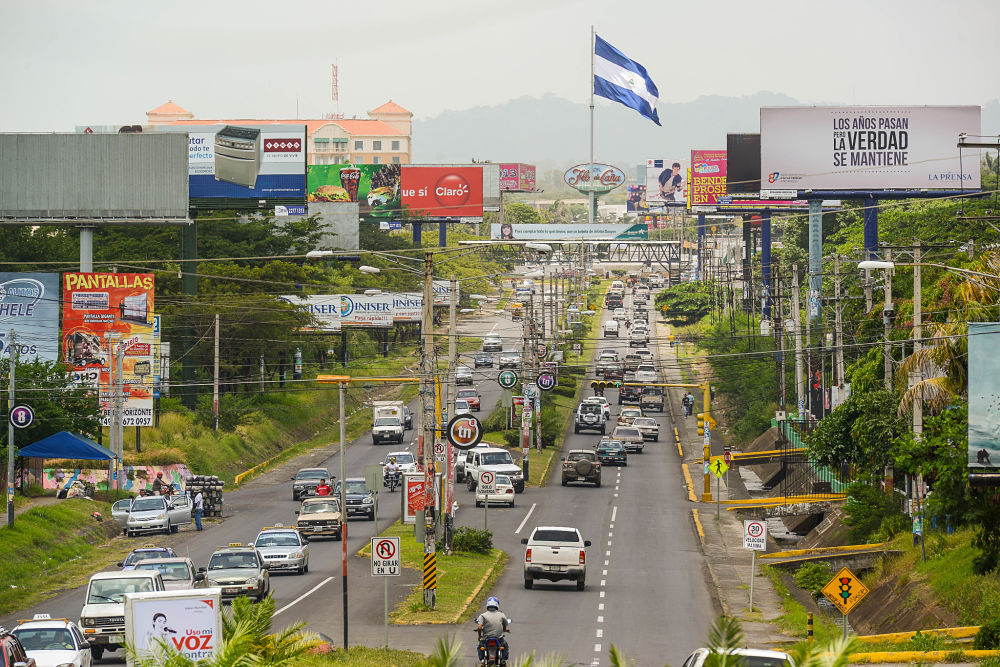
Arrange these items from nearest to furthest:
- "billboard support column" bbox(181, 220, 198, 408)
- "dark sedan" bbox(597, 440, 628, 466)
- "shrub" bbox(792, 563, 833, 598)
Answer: "shrub" bbox(792, 563, 833, 598) → "dark sedan" bbox(597, 440, 628, 466) → "billboard support column" bbox(181, 220, 198, 408)

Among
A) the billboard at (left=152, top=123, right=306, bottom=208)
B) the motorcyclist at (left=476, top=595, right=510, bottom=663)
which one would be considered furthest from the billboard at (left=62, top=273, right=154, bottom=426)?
the motorcyclist at (left=476, top=595, right=510, bottom=663)

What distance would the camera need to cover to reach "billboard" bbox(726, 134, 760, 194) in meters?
87.1

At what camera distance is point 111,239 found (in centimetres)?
8938

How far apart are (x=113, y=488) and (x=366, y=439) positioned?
2590cm

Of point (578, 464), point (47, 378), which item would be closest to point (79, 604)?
point (47, 378)

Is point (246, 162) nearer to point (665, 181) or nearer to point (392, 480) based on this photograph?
point (392, 480)

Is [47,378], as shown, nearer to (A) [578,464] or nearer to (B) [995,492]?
(A) [578,464]

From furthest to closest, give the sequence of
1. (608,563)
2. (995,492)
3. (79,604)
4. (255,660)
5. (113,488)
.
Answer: (113,488)
(608,563)
(79,604)
(995,492)
(255,660)

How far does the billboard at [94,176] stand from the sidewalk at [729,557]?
28.5 m

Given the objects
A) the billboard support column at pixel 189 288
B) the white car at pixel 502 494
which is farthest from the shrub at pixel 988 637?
the billboard support column at pixel 189 288

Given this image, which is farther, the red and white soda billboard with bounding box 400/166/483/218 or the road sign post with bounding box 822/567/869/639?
the red and white soda billboard with bounding box 400/166/483/218

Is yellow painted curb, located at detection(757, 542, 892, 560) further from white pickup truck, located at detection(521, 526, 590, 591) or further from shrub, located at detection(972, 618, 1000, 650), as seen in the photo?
shrub, located at detection(972, 618, 1000, 650)

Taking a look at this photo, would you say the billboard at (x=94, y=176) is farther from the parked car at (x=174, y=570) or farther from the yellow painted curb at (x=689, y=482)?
the parked car at (x=174, y=570)

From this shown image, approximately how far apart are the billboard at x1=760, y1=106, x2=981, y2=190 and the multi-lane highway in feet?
60.3
